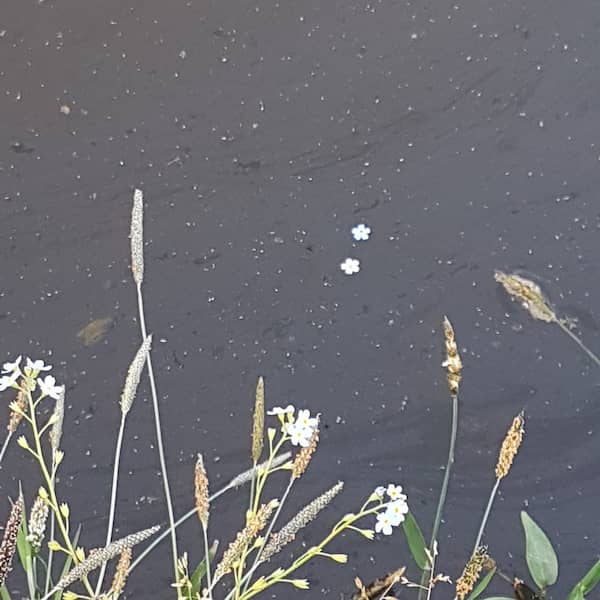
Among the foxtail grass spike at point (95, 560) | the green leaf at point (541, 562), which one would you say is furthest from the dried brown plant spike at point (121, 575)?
the green leaf at point (541, 562)

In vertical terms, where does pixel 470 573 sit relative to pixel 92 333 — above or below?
above

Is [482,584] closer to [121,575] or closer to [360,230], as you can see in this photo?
[121,575]

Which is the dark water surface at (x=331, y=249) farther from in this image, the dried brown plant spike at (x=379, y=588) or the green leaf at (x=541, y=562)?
the dried brown plant spike at (x=379, y=588)

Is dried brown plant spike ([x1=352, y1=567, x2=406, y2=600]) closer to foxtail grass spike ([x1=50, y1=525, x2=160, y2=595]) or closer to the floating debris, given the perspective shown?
foxtail grass spike ([x1=50, y1=525, x2=160, y2=595])

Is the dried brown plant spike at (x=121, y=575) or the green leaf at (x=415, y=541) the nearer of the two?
the dried brown plant spike at (x=121, y=575)

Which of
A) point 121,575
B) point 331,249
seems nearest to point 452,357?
point 121,575

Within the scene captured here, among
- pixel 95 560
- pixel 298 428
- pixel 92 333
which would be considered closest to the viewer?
pixel 95 560

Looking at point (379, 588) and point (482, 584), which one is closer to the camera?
point (379, 588)

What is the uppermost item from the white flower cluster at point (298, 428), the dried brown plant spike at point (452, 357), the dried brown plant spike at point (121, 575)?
the dried brown plant spike at point (452, 357)

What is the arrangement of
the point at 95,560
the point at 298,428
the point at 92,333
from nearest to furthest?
the point at 95,560 → the point at 298,428 → the point at 92,333

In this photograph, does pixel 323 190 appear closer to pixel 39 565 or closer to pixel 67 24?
pixel 67 24
